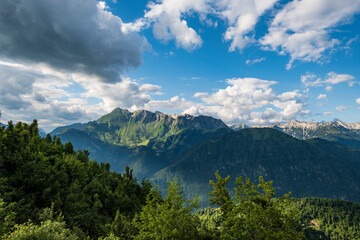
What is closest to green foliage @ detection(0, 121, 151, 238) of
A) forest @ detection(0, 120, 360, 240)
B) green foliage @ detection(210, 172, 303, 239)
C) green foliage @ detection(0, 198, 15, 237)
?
Answer: forest @ detection(0, 120, 360, 240)

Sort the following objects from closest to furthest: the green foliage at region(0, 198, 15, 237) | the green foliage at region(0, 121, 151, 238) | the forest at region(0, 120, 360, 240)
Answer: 1. the green foliage at region(0, 198, 15, 237)
2. the forest at region(0, 120, 360, 240)
3. the green foliage at region(0, 121, 151, 238)

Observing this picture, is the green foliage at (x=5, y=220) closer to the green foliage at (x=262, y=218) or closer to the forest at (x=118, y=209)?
the forest at (x=118, y=209)

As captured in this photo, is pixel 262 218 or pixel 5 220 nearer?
pixel 5 220

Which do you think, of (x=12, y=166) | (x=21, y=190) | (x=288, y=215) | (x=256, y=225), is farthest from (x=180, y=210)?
(x=12, y=166)

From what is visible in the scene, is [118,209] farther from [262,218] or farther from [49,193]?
[262,218]

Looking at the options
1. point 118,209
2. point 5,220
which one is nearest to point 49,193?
point 118,209

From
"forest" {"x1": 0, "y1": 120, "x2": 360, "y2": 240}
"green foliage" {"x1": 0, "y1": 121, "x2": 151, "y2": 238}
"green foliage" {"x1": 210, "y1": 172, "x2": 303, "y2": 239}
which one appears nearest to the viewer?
"green foliage" {"x1": 210, "y1": 172, "x2": 303, "y2": 239}

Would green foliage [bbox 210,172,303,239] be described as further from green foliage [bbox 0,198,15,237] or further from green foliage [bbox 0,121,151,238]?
green foliage [bbox 0,198,15,237]

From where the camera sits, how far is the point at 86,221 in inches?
1806

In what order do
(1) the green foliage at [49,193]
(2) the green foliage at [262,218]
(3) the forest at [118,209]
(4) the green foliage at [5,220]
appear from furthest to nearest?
1. (1) the green foliage at [49,193]
2. (3) the forest at [118,209]
3. (2) the green foliage at [262,218]
4. (4) the green foliage at [5,220]

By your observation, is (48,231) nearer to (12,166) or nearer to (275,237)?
(275,237)

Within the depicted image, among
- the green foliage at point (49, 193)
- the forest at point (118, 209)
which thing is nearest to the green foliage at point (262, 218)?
the forest at point (118, 209)

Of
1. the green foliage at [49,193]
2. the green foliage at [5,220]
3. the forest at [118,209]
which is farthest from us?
the green foliage at [49,193]

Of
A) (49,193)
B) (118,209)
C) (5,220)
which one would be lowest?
(118,209)
